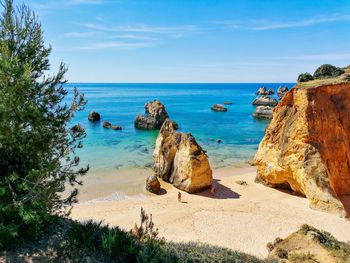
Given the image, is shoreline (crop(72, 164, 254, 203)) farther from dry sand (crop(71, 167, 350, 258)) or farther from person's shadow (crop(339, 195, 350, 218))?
person's shadow (crop(339, 195, 350, 218))

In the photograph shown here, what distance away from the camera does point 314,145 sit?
834 inches

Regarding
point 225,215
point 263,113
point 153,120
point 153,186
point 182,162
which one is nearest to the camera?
point 225,215

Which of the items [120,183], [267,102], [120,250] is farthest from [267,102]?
[120,250]

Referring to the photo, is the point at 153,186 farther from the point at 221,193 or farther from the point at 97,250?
the point at 97,250

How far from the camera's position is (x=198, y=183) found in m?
23.6

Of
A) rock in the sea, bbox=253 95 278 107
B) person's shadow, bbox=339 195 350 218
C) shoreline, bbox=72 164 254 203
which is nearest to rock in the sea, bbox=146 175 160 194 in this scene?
shoreline, bbox=72 164 254 203

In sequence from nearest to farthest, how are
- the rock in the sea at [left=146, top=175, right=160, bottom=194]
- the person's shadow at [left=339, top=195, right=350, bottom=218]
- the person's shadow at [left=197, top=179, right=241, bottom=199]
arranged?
the person's shadow at [left=339, top=195, right=350, bottom=218], the person's shadow at [left=197, top=179, right=241, bottom=199], the rock in the sea at [left=146, top=175, right=160, bottom=194]

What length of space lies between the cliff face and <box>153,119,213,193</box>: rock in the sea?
5.42 m

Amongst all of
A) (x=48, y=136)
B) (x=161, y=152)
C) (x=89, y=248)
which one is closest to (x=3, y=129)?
(x=48, y=136)

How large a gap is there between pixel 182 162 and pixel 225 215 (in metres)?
6.50

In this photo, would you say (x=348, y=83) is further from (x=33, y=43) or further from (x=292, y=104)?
(x=33, y=43)

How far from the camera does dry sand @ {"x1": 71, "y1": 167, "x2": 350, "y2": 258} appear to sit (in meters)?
16.5

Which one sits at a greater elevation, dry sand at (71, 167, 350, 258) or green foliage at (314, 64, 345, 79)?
green foliage at (314, 64, 345, 79)

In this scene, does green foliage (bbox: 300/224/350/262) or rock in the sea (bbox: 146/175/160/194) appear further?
rock in the sea (bbox: 146/175/160/194)
